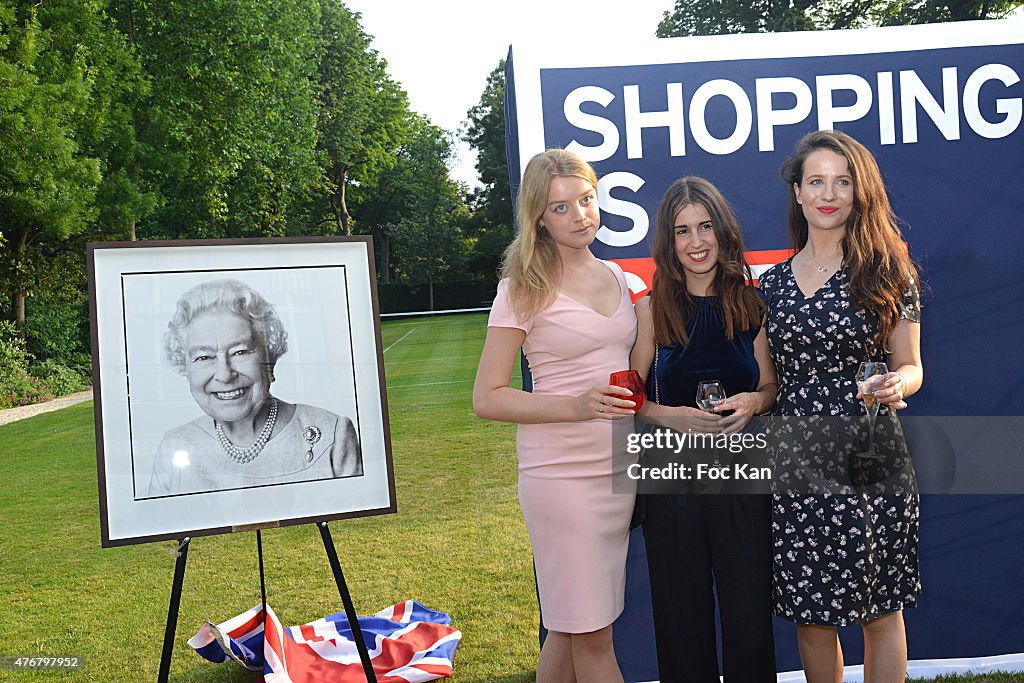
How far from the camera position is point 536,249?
2.53 meters

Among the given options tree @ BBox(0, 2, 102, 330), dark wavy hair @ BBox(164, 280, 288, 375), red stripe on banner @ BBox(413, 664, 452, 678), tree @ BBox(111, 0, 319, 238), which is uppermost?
tree @ BBox(111, 0, 319, 238)

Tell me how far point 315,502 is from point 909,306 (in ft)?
6.05

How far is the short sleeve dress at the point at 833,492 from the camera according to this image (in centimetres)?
243

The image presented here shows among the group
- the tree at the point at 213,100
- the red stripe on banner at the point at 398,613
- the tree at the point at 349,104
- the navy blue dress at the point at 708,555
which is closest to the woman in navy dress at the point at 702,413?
the navy blue dress at the point at 708,555

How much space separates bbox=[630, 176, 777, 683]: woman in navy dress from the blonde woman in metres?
0.12

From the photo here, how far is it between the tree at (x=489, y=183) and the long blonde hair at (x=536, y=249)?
36.8 meters

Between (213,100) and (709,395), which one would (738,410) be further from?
(213,100)

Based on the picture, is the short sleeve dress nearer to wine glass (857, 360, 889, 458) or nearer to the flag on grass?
wine glass (857, 360, 889, 458)

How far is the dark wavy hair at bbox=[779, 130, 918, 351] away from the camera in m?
2.41

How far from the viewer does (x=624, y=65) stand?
3240 mm

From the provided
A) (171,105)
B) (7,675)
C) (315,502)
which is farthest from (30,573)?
(171,105)

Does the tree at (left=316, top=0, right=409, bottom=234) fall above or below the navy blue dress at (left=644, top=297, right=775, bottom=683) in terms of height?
above

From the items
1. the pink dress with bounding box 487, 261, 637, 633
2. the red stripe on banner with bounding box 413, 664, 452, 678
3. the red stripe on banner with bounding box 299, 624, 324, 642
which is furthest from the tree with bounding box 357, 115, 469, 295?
the pink dress with bounding box 487, 261, 637, 633

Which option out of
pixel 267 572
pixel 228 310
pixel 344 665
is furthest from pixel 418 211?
pixel 228 310
